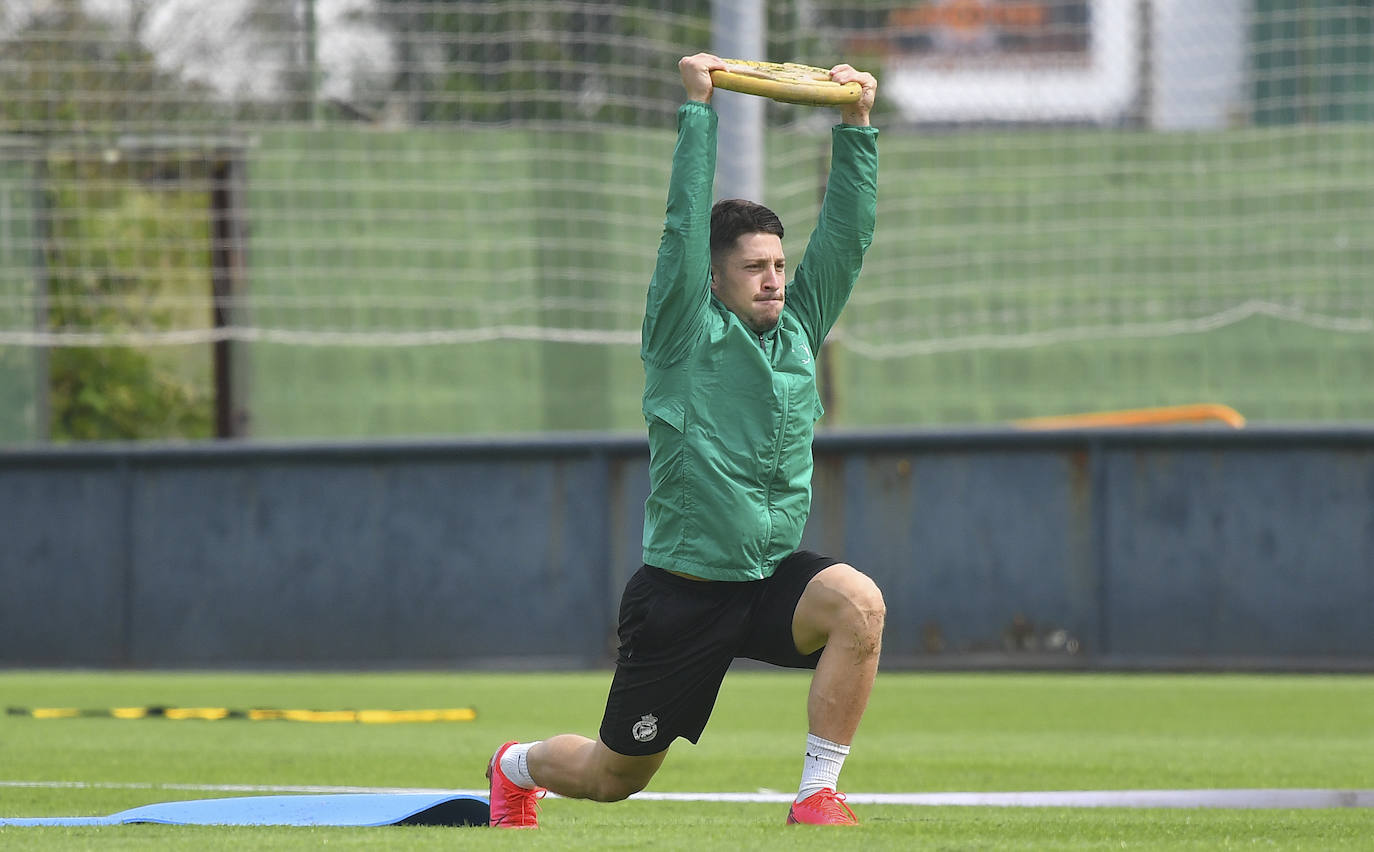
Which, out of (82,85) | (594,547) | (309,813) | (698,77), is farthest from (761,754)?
(82,85)

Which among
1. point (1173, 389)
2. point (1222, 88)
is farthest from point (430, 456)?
point (1222, 88)

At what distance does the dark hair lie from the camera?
4602 mm

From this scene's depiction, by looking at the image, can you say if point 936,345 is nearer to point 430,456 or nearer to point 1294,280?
point 1294,280

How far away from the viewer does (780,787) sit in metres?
6.50

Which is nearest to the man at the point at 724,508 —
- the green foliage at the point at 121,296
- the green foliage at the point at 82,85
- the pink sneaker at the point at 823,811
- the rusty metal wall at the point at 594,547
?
the pink sneaker at the point at 823,811

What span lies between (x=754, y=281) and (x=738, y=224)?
0.15 meters

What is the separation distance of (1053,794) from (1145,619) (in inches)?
221

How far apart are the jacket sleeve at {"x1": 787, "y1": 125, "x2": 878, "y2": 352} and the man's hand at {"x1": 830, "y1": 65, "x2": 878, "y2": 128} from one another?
0.09 feet

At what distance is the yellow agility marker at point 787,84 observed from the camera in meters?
4.59

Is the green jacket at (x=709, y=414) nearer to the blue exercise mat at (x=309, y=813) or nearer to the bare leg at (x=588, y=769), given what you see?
the bare leg at (x=588, y=769)

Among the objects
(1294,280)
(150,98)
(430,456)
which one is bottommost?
(430,456)

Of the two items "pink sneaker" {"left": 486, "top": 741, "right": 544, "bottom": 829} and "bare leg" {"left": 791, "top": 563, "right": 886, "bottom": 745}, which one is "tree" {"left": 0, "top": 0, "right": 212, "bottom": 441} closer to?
"pink sneaker" {"left": 486, "top": 741, "right": 544, "bottom": 829}

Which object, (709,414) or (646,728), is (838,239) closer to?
(709,414)

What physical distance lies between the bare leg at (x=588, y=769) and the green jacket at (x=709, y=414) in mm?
562
